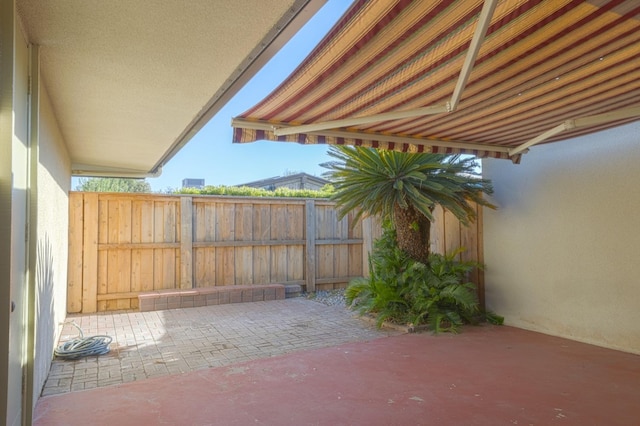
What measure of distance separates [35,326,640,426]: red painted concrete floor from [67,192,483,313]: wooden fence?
7.08ft

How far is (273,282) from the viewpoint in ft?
24.5

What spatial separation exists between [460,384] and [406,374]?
446 millimetres

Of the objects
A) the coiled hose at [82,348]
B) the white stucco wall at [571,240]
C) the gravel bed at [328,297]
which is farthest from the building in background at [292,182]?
the coiled hose at [82,348]

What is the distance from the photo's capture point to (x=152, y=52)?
6.82 ft

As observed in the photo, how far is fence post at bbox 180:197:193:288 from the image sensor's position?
21.9ft

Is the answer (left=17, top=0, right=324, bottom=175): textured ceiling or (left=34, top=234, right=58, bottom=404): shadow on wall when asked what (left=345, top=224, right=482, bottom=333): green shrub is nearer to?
(left=17, top=0, right=324, bottom=175): textured ceiling

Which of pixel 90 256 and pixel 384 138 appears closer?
pixel 384 138

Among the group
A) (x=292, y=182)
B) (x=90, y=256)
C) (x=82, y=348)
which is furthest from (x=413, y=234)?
(x=292, y=182)

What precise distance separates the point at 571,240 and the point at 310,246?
14.7 ft

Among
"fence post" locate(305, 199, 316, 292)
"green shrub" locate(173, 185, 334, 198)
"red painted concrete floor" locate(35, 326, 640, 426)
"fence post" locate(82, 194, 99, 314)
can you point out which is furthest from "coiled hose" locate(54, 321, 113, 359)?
"fence post" locate(305, 199, 316, 292)

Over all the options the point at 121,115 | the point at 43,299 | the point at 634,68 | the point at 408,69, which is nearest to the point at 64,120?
the point at 121,115

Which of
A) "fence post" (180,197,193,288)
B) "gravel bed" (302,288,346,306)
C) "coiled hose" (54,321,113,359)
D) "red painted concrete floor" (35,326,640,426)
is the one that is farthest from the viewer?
"gravel bed" (302,288,346,306)

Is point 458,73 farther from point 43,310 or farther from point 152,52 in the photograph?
point 43,310

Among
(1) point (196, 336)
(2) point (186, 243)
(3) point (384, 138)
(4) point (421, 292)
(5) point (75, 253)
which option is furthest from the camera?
(2) point (186, 243)
